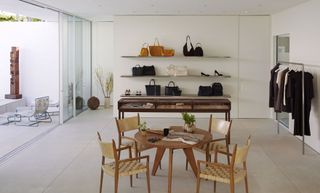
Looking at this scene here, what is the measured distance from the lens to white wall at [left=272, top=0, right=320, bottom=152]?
687cm

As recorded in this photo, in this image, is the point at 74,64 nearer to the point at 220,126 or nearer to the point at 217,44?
the point at 217,44

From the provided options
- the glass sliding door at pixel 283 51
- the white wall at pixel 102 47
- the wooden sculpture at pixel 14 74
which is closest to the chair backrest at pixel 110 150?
the glass sliding door at pixel 283 51

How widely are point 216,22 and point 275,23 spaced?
150cm

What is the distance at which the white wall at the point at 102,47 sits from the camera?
12.6m

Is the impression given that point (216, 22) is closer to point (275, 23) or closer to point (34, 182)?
point (275, 23)

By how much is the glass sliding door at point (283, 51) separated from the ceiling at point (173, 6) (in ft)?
2.33

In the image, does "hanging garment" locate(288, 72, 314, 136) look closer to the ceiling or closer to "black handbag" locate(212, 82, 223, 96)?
the ceiling

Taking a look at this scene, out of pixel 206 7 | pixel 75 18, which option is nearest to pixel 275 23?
pixel 206 7

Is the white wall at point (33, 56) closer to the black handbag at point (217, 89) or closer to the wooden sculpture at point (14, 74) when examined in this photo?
the wooden sculpture at point (14, 74)

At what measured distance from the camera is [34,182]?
516 centimetres

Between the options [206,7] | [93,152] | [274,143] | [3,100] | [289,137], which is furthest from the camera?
[3,100]

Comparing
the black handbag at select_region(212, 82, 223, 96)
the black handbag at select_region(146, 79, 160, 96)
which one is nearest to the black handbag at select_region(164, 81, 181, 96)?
the black handbag at select_region(146, 79, 160, 96)

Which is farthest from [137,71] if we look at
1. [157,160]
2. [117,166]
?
[117,166]

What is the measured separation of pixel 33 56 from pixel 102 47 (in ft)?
7.15
